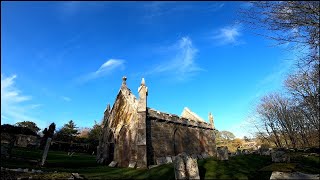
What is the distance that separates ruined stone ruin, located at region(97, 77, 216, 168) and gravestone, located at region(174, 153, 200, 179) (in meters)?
8.29

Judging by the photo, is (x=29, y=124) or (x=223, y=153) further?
(x=29, y=124)

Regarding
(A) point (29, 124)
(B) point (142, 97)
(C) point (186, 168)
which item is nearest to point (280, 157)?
(C) point (186, 168)

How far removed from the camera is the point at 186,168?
361 inches

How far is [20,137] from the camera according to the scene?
30.8 metres

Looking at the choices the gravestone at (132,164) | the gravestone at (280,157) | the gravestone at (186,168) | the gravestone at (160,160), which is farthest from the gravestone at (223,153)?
the gravestone at (132,164)

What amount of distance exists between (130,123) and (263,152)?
38.2 feet

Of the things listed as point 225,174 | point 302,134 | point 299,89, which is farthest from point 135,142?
point 302,134

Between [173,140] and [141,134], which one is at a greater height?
[141,134]

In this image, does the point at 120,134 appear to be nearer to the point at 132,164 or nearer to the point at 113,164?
the point at 113,164

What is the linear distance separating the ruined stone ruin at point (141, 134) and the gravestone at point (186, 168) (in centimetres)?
829

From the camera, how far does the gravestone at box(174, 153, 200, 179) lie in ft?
29.5

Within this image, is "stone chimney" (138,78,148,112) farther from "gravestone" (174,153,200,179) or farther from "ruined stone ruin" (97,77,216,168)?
"gravestone" (174,153,200,179)

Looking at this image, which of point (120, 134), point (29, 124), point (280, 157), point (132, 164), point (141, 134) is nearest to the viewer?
point (280, 157)

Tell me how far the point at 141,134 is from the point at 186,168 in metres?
9.14
